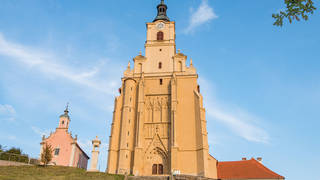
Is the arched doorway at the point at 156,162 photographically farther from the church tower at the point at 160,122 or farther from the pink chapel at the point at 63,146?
the pink chapel at the point at 63,146

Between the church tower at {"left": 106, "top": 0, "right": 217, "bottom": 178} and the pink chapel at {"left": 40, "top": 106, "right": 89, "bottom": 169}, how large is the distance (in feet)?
28.7

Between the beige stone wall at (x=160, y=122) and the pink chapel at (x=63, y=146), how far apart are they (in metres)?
8.79

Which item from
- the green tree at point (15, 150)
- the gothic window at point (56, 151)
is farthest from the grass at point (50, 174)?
the green tree at point (15, 150)

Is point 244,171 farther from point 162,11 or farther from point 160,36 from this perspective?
point 162,11

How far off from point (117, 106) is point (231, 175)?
16.8 meters

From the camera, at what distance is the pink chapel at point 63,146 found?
129ft

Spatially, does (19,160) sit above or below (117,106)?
below

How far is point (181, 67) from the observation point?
39.7 meters

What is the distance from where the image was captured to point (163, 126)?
35.5 m

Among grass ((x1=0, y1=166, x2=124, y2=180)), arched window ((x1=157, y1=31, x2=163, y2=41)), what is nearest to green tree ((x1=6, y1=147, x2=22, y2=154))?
grass ((x1=0, y1=166, x2=124, y2=180))

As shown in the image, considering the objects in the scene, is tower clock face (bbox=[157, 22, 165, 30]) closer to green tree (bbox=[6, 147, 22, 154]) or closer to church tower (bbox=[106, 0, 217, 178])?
church tower (bbox=[106, 0, 217, 178])

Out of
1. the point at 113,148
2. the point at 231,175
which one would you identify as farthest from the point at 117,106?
the point at 231,175

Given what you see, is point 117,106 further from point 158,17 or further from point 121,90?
point 158,17

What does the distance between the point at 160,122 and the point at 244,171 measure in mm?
12270
